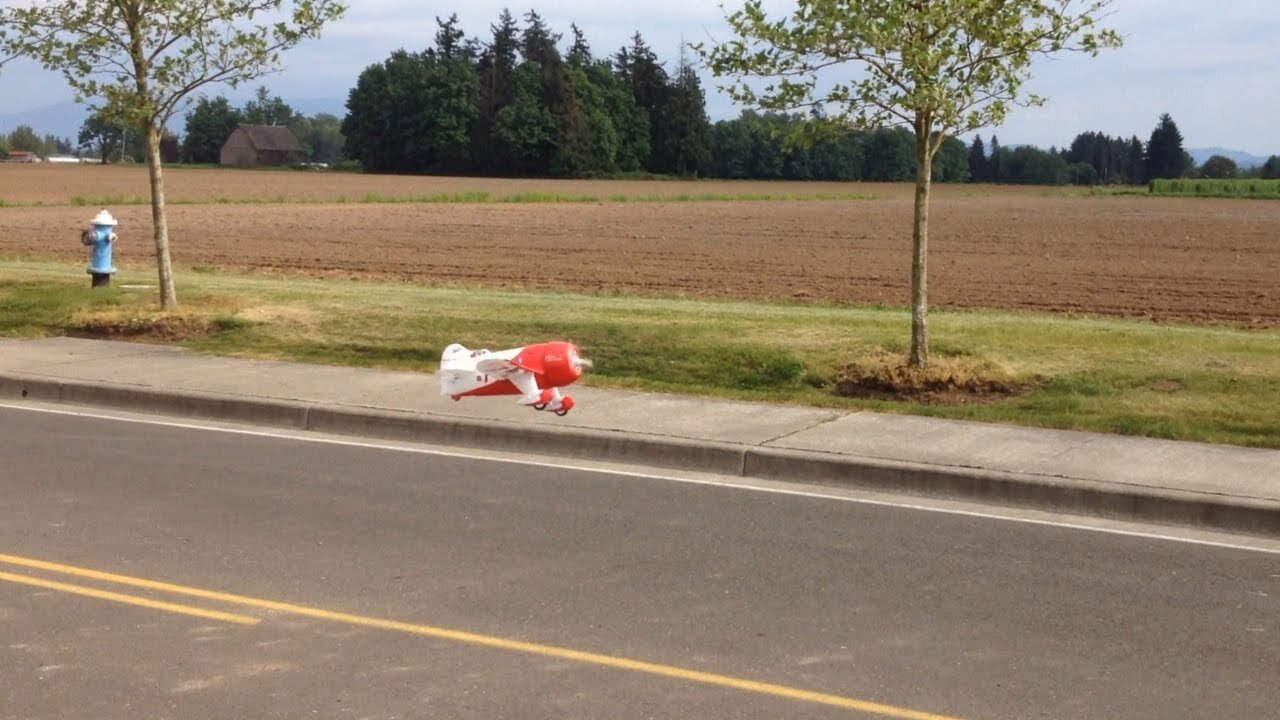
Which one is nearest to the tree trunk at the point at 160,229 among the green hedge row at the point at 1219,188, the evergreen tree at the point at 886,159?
the green hedge row at the point at 1219,188

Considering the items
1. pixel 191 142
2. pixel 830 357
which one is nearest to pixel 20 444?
pixel 830 357

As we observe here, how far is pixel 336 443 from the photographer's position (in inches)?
431

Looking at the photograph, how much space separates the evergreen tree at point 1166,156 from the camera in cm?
14075

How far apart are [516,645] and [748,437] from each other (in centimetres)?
442

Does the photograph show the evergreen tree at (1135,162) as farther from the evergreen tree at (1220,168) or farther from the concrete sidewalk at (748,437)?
the concrete sidewalk at (748,437)

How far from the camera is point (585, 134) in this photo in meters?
117

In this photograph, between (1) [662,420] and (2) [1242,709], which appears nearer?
(2) [1242,709]

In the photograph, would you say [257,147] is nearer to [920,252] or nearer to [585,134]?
[585,134]

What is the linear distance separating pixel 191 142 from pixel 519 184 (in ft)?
217

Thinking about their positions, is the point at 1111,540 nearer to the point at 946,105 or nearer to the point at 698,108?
the point at 946,105

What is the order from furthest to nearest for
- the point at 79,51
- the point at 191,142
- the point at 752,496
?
the point at 191,142 → the point at 79,51 → the point at 752,496

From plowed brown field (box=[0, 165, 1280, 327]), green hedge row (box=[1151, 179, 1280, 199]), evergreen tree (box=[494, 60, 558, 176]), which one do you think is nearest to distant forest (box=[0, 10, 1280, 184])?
evergreen tree (box=[494, 60, 558, 176])

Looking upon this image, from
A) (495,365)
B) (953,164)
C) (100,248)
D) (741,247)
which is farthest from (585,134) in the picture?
(495,365)

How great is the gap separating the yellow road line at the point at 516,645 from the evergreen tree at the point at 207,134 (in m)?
147
